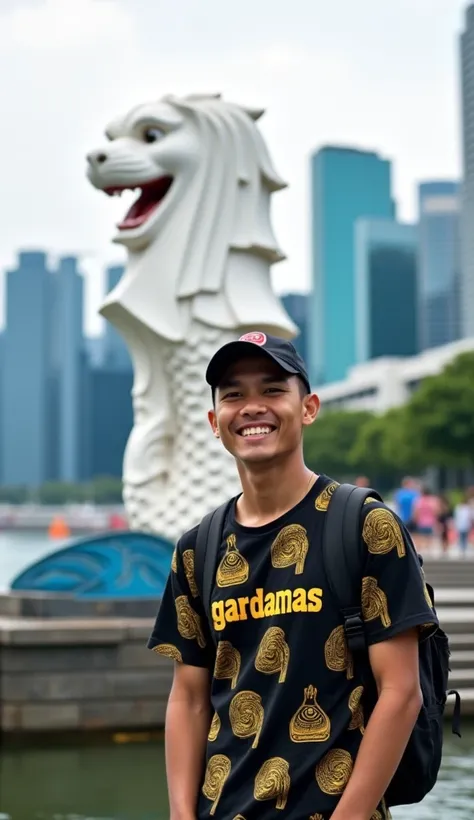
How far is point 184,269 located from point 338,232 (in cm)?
16908

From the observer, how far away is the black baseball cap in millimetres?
2189

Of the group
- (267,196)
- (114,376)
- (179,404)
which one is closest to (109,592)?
(179,404)

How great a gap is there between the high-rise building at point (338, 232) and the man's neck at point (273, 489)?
165 m

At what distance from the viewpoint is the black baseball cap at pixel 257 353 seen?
2.19m

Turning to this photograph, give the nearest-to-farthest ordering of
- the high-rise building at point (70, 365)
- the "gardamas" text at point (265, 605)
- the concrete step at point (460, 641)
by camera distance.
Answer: the "gardamas" text at point (265, 605)
the concrete step at point (460, 641)
the high-rise building at point (70, 365)

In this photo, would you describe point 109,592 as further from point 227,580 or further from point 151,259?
point 227,580

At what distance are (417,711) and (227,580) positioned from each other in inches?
16.2

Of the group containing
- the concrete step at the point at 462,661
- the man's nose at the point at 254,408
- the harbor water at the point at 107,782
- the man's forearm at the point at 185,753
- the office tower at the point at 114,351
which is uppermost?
the office tower at the point at 114,351

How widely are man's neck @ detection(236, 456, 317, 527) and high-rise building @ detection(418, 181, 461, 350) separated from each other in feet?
513

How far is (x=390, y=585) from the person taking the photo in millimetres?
2033

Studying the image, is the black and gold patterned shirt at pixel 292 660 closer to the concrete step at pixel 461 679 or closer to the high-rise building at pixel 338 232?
the concrete step at pixel 461 679

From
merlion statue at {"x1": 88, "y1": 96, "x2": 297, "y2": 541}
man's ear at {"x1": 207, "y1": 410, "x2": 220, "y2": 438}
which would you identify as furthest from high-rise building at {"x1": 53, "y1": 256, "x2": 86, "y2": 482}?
man's ear at {"x1": 207, "y1": 410, "x2": 220, "y2": 438}

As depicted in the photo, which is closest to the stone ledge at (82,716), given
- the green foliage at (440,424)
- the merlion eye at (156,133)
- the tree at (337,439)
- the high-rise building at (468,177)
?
the merlion eye at (156,133)

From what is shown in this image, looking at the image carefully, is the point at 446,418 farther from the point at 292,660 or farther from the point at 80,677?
the point at 292,660
